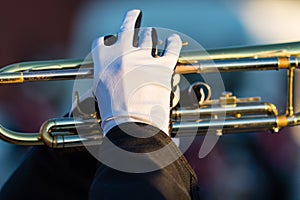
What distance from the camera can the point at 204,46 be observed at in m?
1.79

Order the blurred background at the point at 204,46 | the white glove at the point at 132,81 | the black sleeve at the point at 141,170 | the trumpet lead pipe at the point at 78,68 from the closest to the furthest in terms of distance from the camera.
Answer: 1. the black sleeve at the point at 141,170
2. the white glove at the point at 132,81
3. the trumpet lead pipe at the point at 78,68
4. the blurred background at the point at 204,46

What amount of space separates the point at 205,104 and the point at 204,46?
54 centimetres

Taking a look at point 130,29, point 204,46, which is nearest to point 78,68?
point 130,29

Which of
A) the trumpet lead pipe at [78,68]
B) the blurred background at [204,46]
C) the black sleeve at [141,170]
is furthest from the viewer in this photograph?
the blurred background at [204,46]

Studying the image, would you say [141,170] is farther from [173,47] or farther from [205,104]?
[205,104]

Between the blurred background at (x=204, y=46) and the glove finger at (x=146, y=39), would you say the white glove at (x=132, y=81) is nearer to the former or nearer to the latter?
the glove finger at (x=146, y=39)

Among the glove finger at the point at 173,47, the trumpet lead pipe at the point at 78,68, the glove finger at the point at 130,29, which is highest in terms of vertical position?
the glove finger at the point at 130,29

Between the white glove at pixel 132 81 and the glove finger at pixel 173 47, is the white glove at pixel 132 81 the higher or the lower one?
the lower one

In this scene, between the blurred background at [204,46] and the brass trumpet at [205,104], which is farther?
the blurred background at [204,46]

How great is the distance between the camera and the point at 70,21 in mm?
2035

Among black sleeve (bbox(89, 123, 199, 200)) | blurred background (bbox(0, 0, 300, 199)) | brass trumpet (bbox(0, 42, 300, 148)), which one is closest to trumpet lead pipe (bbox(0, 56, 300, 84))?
brass trumpet (bbox(0, 42, 300, 148))

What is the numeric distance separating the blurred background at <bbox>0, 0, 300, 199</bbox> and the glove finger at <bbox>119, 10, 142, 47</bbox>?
1.87 ft

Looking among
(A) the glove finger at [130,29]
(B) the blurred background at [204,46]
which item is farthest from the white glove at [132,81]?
(B) the blurred background at [204,46]

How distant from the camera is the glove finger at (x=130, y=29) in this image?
1089 millimetres
